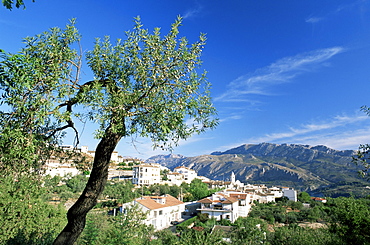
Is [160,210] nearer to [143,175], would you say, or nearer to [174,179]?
[143,175]

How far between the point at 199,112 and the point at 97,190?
8.82ft

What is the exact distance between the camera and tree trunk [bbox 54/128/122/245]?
4.77 metres

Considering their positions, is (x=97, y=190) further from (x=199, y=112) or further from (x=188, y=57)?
(x=188, y=57)

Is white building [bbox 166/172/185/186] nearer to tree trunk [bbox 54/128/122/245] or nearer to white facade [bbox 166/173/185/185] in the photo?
white facade [bbox 166/173/185/185]

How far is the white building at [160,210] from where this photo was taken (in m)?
42.1

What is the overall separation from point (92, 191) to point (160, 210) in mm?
43826

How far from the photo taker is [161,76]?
4703 mm

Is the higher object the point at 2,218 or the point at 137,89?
the point at 137,89

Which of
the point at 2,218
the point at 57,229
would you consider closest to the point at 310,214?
the point at 57,229

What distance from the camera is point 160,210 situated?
45656mm

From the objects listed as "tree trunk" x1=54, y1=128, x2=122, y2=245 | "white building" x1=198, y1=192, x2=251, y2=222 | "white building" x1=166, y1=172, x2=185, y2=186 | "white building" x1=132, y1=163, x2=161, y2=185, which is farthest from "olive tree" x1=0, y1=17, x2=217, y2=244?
"white building" x1=166, y1=172, x2=185, y2=186

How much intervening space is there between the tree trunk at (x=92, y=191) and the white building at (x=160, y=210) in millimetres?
36038

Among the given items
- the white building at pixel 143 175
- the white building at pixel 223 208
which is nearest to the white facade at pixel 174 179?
the white building at pixel 143 175

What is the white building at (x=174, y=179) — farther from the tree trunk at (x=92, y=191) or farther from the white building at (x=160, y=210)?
the tree trunk at (x=92, y=191)
